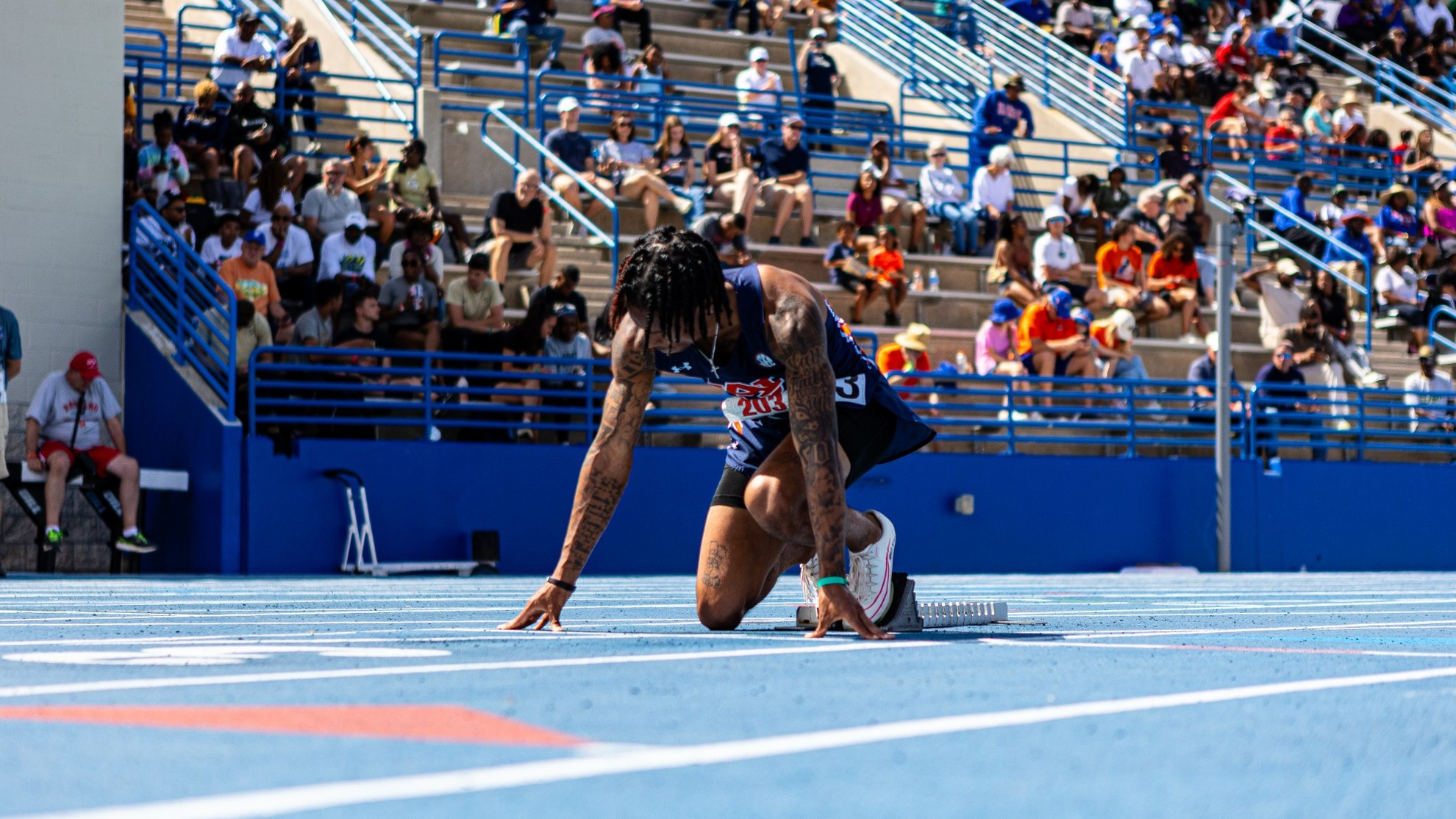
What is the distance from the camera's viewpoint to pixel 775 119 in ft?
67.5

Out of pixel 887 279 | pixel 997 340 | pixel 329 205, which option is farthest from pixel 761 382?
pixel 887 279

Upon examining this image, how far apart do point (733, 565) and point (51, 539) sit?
8198 mm

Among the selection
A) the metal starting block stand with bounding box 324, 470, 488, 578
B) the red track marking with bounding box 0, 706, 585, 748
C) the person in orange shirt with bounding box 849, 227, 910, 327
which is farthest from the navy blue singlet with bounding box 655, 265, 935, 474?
the person in orange shirt with bounding box 849, 227, 910, 327

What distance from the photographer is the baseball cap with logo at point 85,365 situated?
13547 millimetres

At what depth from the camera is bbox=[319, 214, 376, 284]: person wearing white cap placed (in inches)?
589

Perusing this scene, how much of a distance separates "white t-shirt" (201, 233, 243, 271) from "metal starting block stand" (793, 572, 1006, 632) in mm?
9433

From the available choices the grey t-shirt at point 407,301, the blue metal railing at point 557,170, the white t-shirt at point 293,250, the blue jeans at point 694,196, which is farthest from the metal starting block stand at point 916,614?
the blue jeans at point 694,196

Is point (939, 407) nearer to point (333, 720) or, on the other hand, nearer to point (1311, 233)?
point (1311, 233)

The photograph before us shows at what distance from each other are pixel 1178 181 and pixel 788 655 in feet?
57.5

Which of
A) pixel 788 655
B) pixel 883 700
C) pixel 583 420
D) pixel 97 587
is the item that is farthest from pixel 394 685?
pixel 583 420

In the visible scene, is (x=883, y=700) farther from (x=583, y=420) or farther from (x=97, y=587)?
(x=583, y=420)

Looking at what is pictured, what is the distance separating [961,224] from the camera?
19.4 metres

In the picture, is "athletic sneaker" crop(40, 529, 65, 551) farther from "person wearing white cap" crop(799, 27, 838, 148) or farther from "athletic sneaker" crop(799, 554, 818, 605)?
"person wearing white cap" crop(799, 27, 838, 148)

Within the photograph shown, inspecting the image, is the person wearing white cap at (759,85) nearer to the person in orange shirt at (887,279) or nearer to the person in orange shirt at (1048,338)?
the person in orange shirt at (887,279)
